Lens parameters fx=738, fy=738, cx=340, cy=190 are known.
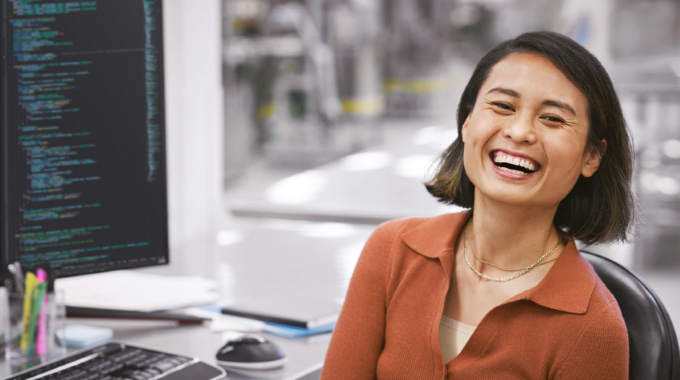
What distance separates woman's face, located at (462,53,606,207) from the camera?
1.07 m

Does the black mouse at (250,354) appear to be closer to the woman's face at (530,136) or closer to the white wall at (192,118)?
the woman's face at (530,136)

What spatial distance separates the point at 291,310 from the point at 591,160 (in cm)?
70

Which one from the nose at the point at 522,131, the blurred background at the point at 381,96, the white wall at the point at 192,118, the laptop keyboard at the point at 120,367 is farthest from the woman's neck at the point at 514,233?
the blurred background at the point at 381,96

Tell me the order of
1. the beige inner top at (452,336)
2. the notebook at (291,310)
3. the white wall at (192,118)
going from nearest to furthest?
the beige inner top at (452,336) < the notebook at (291,310) < the white wall at (192,118)

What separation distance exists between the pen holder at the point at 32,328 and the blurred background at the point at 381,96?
4.98 ft

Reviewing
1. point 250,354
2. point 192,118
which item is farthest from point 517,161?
point 192,118

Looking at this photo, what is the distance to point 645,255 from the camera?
375 centimetres

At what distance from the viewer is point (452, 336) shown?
3.81ft

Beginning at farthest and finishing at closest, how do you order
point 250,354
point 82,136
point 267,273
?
point 267,273, point 82,136, point 250,354

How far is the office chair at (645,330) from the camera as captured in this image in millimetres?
1067

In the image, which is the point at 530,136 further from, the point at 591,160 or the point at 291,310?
the point at 291,310

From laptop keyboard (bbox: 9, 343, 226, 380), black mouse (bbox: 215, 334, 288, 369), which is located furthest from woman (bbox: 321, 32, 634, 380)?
laptop keyboard (bbox: 9, 343, 226, 380)

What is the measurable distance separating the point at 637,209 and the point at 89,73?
986 millimetres

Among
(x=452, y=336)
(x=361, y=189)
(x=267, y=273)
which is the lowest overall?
(x=361, y=189)
